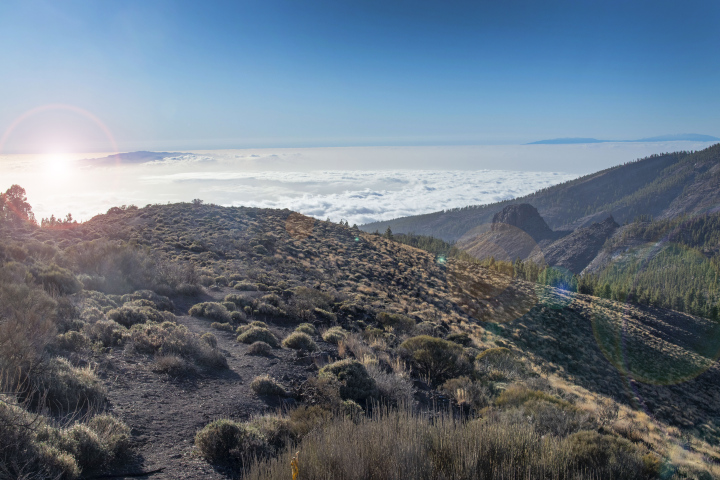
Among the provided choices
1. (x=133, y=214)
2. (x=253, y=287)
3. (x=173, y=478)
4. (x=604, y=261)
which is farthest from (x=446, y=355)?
(x=604, y=261)

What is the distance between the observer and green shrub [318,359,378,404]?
729 cm

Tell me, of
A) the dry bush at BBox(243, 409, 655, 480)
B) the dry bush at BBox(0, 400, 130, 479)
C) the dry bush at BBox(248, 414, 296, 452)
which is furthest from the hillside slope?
the dry bush at BBox(0, 400, 130, 479)

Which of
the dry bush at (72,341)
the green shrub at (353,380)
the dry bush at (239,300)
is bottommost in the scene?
the dry bush at (239,300)

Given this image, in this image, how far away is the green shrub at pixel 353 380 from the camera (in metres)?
7.29

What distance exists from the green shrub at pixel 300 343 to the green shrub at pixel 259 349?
91cm

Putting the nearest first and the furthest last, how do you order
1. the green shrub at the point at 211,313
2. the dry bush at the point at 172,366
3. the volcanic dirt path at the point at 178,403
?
the volcanic dirt path at the point at 178,403 < the dry bush at the point at 172,366 < the green shrub at the point at 211,313

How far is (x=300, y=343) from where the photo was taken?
10.9 m

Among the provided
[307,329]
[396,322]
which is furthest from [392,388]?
[396,322]

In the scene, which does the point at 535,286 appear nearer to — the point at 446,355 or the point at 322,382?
the point at 446,355

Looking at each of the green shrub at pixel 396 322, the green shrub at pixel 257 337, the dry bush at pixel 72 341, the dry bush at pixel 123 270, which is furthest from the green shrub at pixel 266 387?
the green shrub at pixel 396 322

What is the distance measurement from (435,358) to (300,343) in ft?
12.9

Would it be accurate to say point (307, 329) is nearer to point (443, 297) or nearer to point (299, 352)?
point (299, 352)

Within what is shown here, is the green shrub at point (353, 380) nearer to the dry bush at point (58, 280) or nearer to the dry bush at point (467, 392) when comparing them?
the dry bush at point (467, 392)

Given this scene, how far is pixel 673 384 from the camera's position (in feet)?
110
